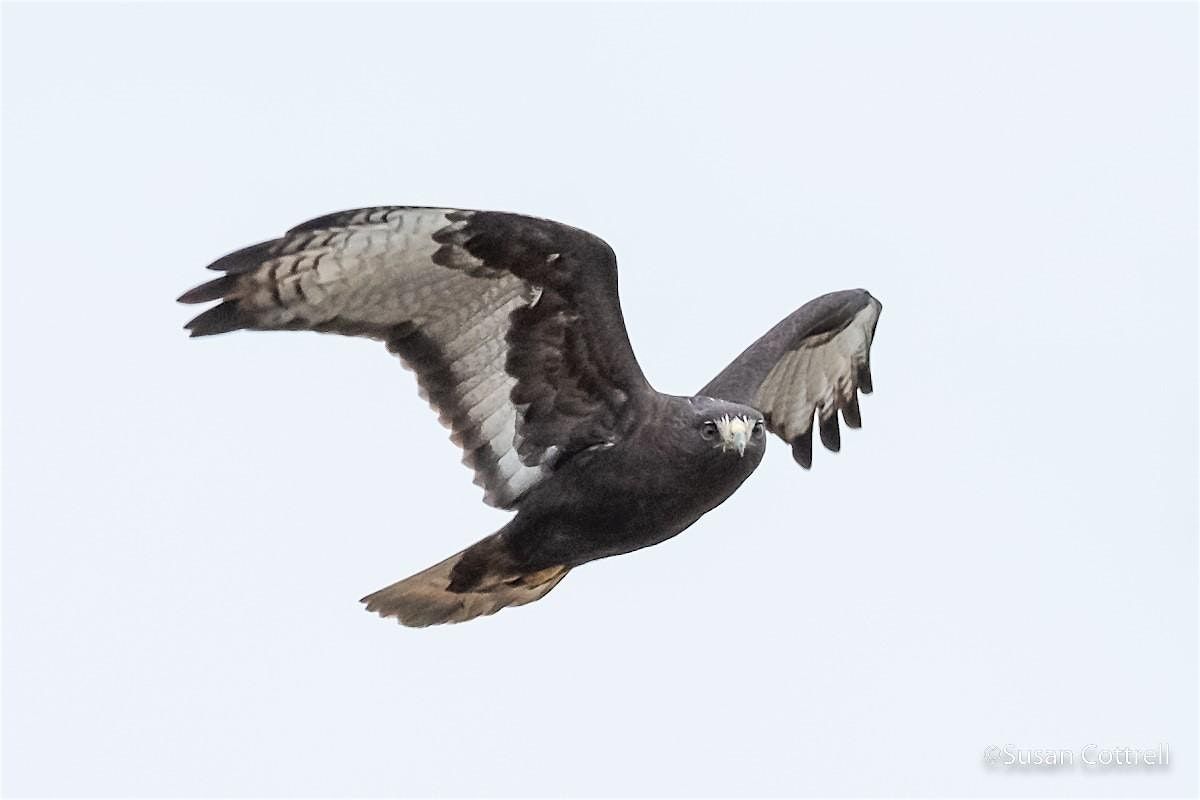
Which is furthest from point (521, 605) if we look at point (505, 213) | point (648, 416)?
point (505, 213)

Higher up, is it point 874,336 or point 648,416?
point 874,336

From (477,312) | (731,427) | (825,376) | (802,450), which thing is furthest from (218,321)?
(825,376)

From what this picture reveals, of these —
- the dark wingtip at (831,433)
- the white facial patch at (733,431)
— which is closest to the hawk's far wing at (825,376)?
the dark wingtip at (831,433)

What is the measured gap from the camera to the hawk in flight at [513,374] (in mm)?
10484

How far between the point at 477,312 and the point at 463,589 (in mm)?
1472

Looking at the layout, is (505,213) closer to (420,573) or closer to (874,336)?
(420,573)

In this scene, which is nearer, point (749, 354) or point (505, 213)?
point (505, 213)

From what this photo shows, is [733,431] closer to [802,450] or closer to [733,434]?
[733,434]

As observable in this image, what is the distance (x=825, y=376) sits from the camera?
1349 cm

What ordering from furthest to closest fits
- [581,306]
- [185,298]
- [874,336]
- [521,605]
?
[874,336] < [521,605] < [581,306] < [185,298]

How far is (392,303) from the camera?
10.8 m

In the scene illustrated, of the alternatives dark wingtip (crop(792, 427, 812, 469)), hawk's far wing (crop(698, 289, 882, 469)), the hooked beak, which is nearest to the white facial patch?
the hooked beak

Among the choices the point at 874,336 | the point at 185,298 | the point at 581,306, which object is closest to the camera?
the point at 185,298

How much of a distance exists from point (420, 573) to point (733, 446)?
1.76 metres
